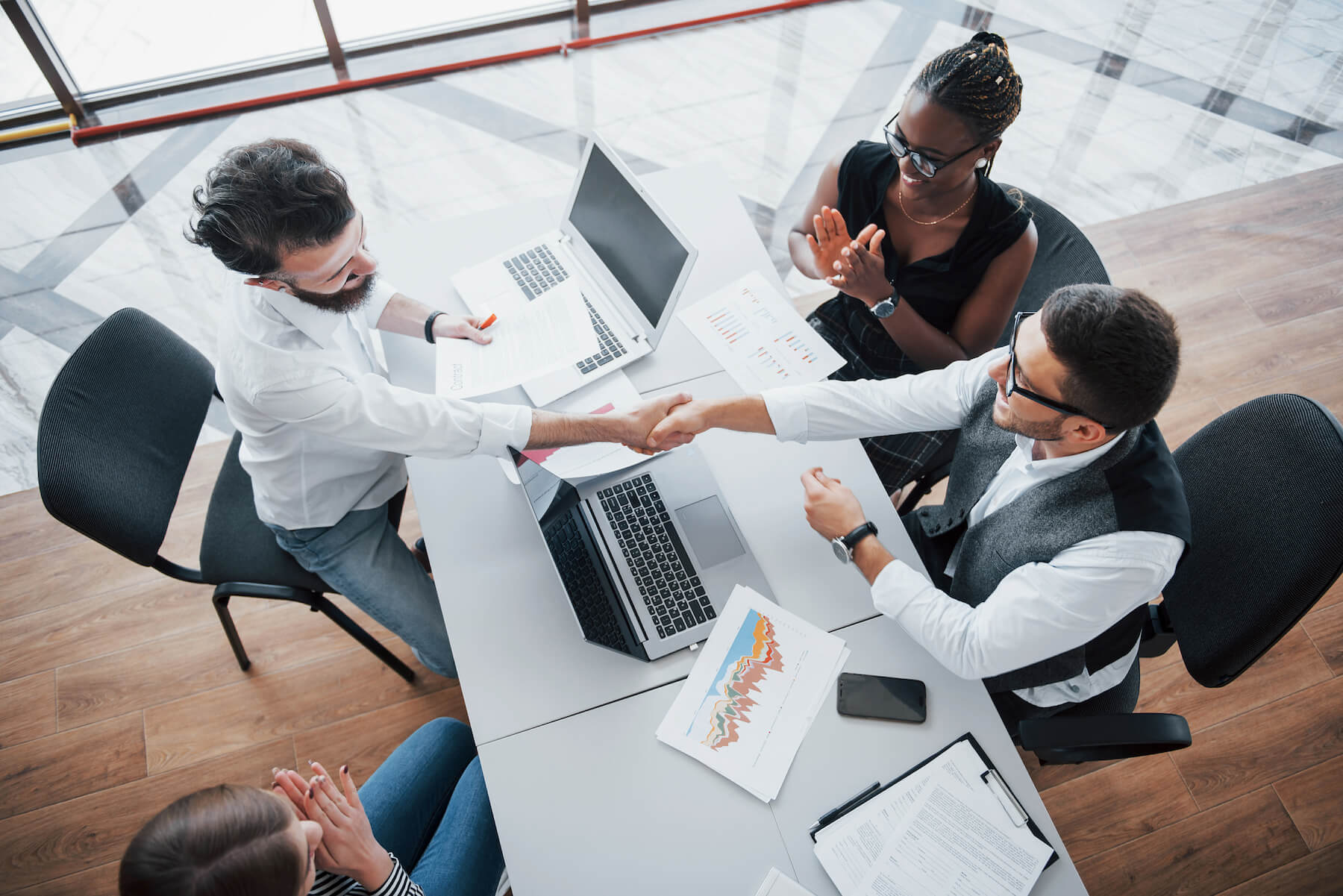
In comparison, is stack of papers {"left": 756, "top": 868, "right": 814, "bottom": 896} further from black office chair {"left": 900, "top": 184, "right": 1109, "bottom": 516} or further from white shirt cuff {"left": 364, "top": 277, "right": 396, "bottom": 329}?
white shirt cuff {"left": 364, "top": 277, "right": 396, "bottom": 329}

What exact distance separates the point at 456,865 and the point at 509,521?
636 millimetres

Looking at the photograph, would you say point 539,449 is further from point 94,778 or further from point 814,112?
point 814,112

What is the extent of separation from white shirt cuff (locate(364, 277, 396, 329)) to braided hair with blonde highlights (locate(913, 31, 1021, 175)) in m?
1.23

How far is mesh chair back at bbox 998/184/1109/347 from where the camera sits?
1.67m

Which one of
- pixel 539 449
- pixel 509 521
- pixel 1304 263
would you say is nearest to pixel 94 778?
pixel 509 521

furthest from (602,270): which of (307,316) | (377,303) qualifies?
(307,316)

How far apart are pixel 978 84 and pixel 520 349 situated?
109cm

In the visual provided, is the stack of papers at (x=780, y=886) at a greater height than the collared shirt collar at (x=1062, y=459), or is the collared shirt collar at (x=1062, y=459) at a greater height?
the collared shirt collar at (x=1062, y=459)

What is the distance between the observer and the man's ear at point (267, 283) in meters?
1.42

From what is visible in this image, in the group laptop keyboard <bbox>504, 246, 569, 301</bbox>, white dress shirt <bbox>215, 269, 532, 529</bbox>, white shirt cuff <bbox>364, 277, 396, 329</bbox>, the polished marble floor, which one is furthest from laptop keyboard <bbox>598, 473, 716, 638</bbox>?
the polished marble floor

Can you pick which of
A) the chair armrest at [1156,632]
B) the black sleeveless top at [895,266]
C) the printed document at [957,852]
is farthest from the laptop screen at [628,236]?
the chair armrest at [1156,632]

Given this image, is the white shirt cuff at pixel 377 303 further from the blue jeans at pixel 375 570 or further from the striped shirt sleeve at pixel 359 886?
the striped shirt sleeve at pixel 359 886

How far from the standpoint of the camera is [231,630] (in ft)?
6.56

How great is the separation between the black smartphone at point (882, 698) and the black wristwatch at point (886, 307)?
2.73 feet
